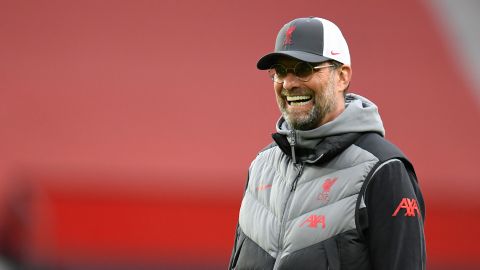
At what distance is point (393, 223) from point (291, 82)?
267 mm

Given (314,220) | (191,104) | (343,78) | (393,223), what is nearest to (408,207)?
(393,223)

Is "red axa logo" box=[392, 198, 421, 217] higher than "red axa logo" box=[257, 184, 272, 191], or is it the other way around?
"red axa logo" box=[392, 198, 421, 217]

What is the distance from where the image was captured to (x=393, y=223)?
1.16 metres

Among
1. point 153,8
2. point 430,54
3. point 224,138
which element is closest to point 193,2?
point 153,8

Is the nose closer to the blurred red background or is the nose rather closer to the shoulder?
the shoulder

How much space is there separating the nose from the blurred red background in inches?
64.4

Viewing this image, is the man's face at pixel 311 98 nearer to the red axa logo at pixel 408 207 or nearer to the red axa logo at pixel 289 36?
the red axa logo at pixel 289 36

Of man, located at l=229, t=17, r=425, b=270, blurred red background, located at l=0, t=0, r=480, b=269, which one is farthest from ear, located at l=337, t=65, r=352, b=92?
blurred red background, located at l=0, t=0, r=480, b=269

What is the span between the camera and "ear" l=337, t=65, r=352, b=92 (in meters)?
1.29

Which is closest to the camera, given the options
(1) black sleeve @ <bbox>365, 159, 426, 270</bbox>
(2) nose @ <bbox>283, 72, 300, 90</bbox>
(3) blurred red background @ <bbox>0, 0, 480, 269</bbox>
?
(1) black sleeve @ <bbox>365, 159, 426, 270</bbox>

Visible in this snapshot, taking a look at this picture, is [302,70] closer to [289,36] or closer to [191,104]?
[289,36]

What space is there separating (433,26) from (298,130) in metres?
2.56

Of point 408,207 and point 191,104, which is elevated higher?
point 408,207

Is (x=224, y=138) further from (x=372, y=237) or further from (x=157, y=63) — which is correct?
(x=372, y=237)
